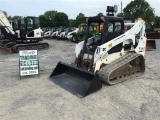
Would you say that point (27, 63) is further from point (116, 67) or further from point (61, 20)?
point (61, 20)

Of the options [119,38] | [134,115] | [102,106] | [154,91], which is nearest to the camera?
[134,115]

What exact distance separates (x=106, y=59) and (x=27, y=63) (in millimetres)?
2680

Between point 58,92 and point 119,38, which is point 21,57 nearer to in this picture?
point 58,92

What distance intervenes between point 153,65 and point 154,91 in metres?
3.76

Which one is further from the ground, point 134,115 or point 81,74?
point 81,74

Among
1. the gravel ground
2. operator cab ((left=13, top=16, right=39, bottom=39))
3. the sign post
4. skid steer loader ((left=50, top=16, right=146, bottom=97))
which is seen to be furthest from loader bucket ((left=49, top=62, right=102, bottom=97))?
operator cab ((left=13, top=16, right=39, bottom=39))

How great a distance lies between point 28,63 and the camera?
831 centimetres

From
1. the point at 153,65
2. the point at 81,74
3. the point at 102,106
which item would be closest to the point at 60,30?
the point at 153,65

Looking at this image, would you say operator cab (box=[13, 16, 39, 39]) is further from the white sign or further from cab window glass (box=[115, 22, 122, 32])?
cab window glass (box=[115, 22, 122, 32])

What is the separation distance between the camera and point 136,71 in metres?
8.27

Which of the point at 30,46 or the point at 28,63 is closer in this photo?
the point at 28,63

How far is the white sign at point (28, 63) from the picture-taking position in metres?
8.21

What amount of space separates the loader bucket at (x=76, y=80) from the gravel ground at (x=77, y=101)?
0.56ft

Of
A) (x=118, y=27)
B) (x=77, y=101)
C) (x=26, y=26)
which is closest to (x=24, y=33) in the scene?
(x=26, y=26)
